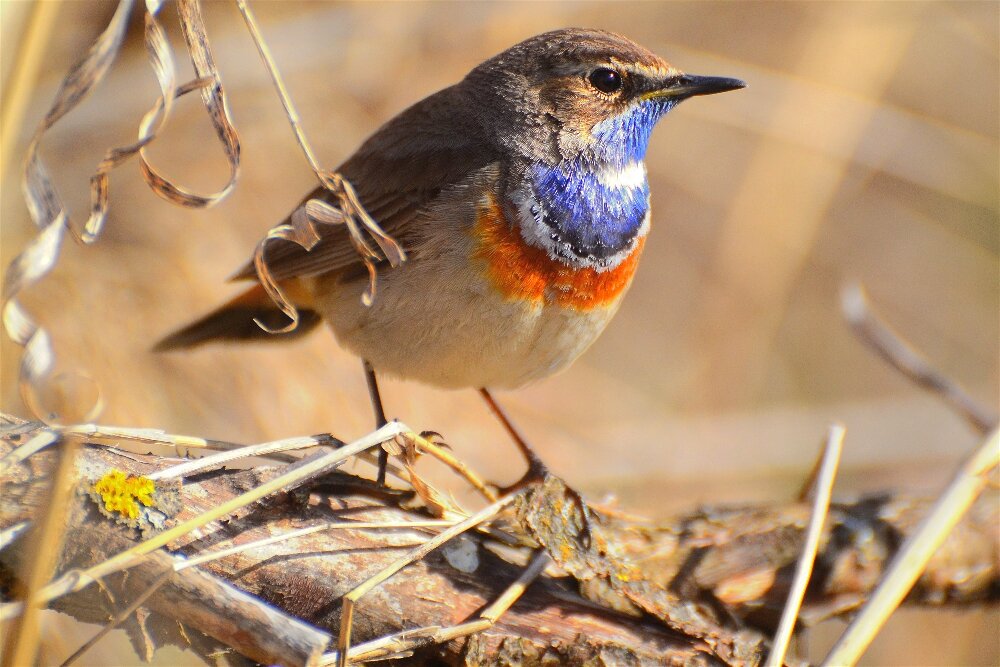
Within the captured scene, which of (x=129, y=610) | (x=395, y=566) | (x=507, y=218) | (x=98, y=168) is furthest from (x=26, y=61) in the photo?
(x=507, y=218)

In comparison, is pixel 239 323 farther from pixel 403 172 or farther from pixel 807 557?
pixel 807 557

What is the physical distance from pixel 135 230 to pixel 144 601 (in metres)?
3.60

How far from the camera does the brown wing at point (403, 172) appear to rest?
367 centimetres

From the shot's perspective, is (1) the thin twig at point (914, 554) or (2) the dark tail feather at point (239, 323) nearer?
(1) the thin twig at point (914, 554)

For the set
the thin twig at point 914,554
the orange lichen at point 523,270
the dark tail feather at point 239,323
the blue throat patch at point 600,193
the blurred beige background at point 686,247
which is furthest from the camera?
the blurred beige background at point 686,247

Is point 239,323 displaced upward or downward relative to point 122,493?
downward

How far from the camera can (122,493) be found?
2438 mm

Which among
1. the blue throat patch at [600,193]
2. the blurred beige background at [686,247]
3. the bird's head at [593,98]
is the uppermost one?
the bird's head at [593,98]

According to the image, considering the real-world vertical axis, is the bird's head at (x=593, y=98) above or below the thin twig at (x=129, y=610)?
above

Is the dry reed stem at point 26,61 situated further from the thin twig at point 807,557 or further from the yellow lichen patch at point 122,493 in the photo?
the thin twig at point 807,557

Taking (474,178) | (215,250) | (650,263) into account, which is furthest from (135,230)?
(650,263)

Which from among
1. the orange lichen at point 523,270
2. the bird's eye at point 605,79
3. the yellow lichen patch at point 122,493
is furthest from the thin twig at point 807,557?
the yellow lichen patch at point 122,493

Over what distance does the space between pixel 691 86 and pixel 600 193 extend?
1.82 ft

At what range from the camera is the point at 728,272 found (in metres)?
6.81
